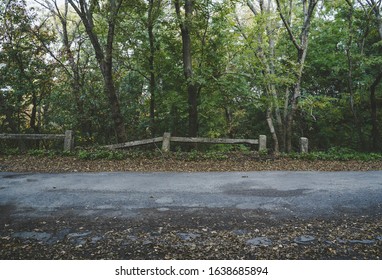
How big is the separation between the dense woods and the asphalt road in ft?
15.9

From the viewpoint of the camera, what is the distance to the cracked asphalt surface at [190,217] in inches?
142

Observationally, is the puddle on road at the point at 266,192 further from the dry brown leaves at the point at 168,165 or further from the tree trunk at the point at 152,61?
the tree trunk at the point at 152,61

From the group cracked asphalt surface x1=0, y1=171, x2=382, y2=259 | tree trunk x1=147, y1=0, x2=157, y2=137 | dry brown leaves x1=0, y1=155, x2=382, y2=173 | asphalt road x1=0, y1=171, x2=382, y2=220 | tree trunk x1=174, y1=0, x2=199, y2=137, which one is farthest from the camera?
tree trunk x1=147, y1=0, x2=157, y2=137

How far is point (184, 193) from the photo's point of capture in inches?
245

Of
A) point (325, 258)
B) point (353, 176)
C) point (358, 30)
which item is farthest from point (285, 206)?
point (358, 30)

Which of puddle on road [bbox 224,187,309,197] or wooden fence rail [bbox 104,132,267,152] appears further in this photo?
wooden fence rail [bbox 104,132,267,152]

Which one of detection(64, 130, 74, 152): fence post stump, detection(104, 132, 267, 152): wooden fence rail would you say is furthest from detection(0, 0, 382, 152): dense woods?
detection(64, 130, 74, 152): fence post stump

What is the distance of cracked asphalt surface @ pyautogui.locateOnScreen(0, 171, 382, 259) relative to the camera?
11.8ft

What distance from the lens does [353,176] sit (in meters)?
8.13

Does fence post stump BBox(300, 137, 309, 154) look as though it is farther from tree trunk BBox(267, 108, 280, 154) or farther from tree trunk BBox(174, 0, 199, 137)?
tree trunk BBox(174, 0, 199, 137)

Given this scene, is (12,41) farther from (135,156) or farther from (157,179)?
(157,179)

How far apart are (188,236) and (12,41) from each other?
562 inches

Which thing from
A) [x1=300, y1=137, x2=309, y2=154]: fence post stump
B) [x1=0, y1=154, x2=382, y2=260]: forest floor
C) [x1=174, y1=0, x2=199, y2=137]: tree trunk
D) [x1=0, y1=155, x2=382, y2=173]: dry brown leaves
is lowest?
[x1=0, y1=154, x2=382, y2=260]: forest floor

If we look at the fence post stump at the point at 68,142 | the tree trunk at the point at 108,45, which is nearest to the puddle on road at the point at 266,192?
the tree trunk at the point at 108,45
